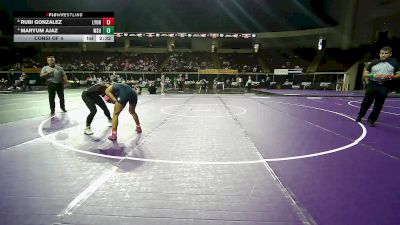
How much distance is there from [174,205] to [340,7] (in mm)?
34981

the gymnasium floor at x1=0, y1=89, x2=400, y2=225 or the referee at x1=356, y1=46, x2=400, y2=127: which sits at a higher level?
the referee at x1=356, y1=46, x2=400, y2=127

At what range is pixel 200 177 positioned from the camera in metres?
3.64

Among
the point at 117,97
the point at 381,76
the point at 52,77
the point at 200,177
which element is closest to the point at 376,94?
the point at 381,76

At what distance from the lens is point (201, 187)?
3316 millimetres
